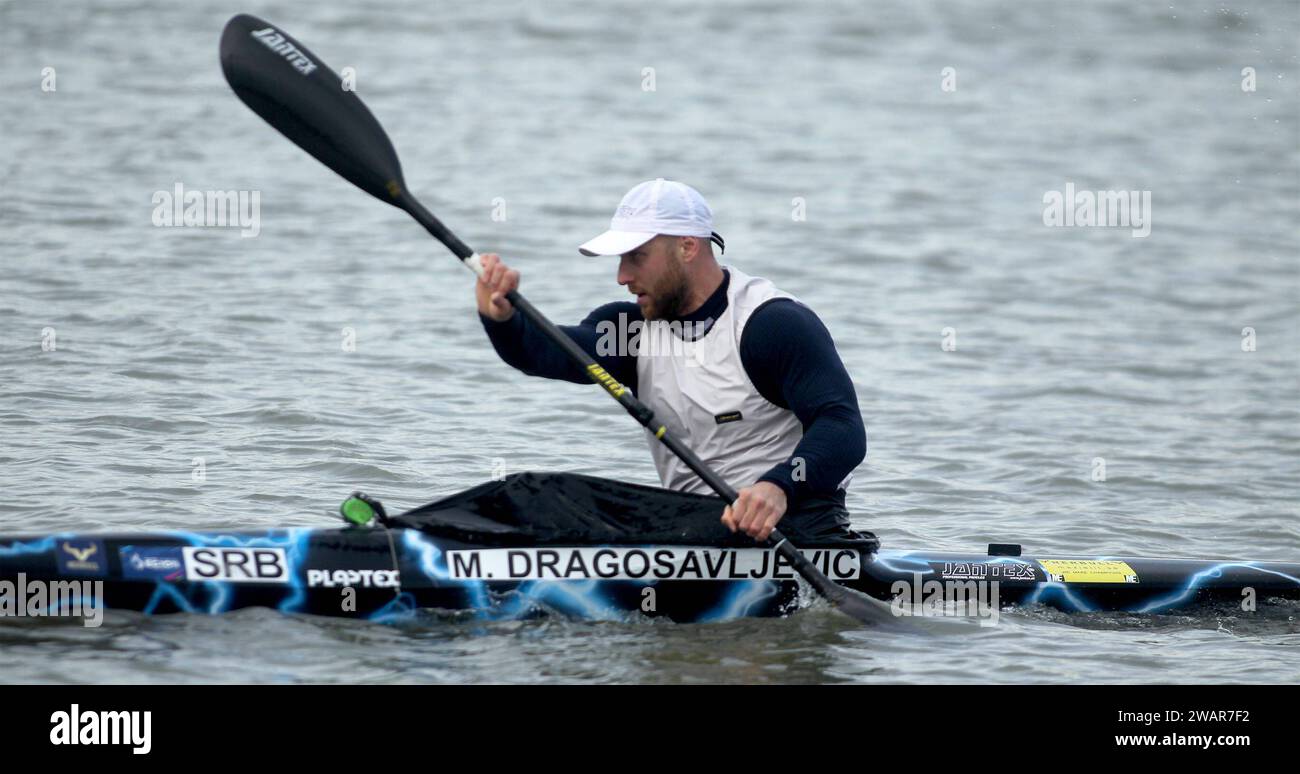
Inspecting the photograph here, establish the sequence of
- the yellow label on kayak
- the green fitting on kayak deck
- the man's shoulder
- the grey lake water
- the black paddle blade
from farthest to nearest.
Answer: the yellow label on kayak → the black paddle blade → the grey lake water → the man's shoulder → the green fitting on kayak deck

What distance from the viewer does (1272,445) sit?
9422 mm

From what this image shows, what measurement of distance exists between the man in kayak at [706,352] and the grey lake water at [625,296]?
562 millimetres

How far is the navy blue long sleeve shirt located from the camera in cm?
543

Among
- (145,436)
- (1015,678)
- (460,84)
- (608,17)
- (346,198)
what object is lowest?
(1015,678)

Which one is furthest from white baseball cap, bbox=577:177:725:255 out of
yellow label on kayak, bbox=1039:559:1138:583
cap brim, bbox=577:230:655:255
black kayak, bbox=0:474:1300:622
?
yellow label on kayak, bbox=1039:559:1138:583

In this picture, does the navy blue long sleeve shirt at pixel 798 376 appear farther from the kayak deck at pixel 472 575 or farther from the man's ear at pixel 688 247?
the kayak deck at pixel 472 575

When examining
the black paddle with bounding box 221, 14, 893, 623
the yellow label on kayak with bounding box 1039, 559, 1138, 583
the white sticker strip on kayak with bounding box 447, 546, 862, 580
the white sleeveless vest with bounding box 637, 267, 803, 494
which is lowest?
the yellow label on kayak with bounding box 1039, 559, 1138, 583

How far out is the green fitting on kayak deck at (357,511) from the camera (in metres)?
5.42

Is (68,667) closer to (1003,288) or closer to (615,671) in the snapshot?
(615,671)

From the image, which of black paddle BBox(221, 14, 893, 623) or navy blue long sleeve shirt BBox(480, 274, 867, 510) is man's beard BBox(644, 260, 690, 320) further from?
black paddle BBox(221, 14, 893, 623)

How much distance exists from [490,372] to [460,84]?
30.5ft

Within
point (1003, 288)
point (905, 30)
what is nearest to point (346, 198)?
point (1003, 288)

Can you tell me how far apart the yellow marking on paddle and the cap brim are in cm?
38

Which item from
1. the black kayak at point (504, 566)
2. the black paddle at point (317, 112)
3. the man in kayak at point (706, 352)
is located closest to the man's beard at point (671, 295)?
the man in kayak at point (706, 352)
